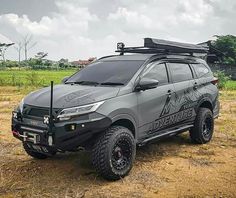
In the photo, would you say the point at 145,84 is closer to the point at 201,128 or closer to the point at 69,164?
the point at 69,164

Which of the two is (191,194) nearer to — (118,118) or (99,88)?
(118,118)

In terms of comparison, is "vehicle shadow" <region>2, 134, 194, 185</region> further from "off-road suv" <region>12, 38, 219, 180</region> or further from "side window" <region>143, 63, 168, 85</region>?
"side window" <region>143, 63, 168, 85</region>

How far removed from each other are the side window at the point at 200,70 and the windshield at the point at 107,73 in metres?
1.75

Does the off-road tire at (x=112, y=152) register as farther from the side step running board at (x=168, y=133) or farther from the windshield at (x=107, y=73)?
the windshield at (x=107, y=73)

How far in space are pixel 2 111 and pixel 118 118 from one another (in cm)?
756

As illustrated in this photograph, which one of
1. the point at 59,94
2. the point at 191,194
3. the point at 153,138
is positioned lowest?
the point at 191,194

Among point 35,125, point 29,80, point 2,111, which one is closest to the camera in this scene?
point 35,125

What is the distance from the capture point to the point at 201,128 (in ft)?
22.4

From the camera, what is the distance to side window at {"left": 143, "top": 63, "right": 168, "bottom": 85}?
225 inches

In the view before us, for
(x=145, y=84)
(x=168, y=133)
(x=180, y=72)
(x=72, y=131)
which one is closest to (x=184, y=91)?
(x=180, y=72)

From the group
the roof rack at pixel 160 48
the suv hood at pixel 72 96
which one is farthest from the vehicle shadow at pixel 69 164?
the roof rack at pixel 160 48

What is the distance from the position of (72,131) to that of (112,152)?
0.64 m

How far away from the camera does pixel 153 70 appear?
5820 mm

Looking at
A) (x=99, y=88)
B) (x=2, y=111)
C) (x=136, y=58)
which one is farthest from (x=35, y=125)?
(x=2, y=111)
